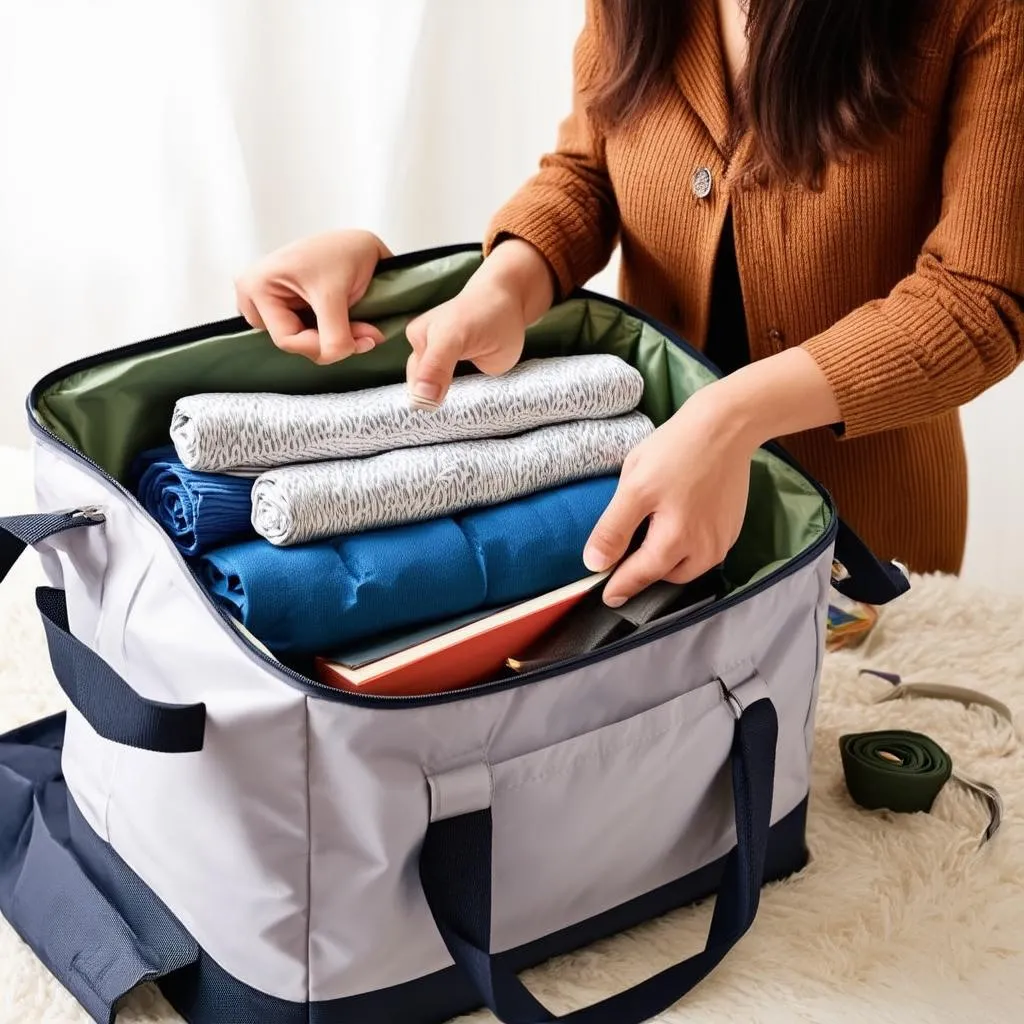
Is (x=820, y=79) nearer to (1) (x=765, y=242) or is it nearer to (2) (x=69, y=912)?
(1) (x=765, y=242)

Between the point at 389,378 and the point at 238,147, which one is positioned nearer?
the point at 389,378

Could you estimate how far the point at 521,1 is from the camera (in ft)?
5.74

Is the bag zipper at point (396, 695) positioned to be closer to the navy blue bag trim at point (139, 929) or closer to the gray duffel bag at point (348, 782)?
the gray duffel bag at point (348, 782)

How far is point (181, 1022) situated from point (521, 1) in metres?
1.41

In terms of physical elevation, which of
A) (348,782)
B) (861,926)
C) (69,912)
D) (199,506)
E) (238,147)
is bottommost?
(861,926)

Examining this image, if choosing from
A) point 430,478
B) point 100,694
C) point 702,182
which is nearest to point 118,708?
point 100,694

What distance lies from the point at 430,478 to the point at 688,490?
156mm

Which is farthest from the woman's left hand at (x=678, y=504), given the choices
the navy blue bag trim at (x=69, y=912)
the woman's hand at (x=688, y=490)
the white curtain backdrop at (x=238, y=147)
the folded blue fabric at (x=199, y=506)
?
the white curtain backdrop at (x=238, y=147)

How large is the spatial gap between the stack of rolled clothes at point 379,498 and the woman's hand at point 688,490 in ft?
0.19

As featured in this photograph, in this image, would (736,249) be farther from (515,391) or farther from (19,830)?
(19,830)

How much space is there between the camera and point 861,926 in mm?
791

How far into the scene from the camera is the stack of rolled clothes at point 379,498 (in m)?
0.73

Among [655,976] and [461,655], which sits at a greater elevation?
[461,655]

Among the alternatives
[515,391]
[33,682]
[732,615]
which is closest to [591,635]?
[732,615]
